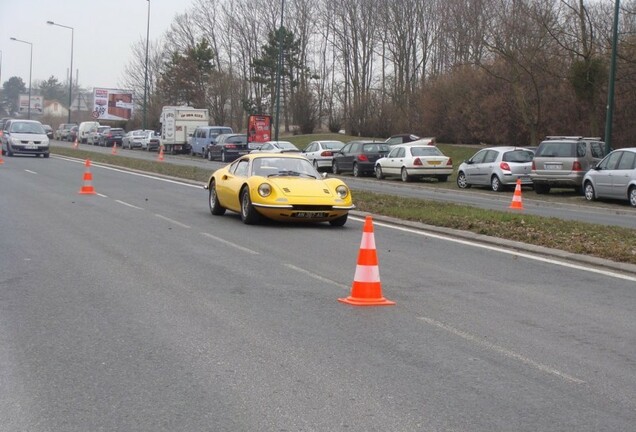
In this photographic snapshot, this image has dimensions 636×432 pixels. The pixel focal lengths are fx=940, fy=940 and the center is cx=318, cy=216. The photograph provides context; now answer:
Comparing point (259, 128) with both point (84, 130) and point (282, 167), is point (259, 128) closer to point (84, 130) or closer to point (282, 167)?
point (84, 130)

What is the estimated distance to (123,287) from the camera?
9.97 metres

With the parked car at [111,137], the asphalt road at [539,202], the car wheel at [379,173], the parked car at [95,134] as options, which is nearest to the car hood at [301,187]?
the asphalt road at [539,202]

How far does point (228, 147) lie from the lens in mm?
50906

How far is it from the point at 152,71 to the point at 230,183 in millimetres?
90471

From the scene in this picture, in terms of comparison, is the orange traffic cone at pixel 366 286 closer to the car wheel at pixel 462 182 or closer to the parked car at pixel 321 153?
the car wheel at pixel 462 182

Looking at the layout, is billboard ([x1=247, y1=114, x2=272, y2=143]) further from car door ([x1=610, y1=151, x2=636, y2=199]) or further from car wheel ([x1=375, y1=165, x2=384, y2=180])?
car door ([x1=610, y1=151, x2=636, y2=199])

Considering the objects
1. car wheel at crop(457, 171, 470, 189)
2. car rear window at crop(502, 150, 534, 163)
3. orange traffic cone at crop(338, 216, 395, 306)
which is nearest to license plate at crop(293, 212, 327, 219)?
orange traffic cone at crop(338, 216, 395, 306)

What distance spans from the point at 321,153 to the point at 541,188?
49.7ft

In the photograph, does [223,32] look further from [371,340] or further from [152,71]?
[371,340]

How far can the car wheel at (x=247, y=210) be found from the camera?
1652 cm

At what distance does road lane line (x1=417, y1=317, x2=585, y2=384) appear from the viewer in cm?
667

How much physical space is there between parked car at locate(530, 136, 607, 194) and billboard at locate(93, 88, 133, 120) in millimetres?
83806

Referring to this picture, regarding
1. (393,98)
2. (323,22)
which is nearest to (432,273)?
(393,98)

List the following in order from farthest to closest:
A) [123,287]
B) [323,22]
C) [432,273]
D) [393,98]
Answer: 1. [323,22]
2. [393,98]
3. [432,273]
4. [123,287]
